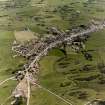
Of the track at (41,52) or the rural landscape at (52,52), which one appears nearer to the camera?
the rural landscape at (52,52)

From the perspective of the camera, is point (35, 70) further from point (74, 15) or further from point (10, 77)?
point (74, 15)

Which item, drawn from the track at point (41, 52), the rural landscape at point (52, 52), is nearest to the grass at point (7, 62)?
the rural landscape at point (52, 52)

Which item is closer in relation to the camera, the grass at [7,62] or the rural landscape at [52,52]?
the rural landscape at [52,52]

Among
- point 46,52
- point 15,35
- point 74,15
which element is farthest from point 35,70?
point 74,15

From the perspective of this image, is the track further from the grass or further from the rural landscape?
the grass

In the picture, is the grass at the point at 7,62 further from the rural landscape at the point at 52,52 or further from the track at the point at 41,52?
the track at the point at 41,52

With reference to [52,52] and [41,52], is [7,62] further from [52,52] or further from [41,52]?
[52,52]

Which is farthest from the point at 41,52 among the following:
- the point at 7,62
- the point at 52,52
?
the point at 7,62

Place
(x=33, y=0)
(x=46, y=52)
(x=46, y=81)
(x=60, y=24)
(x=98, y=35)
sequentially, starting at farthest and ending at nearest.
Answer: (x=33, y=0)
(x=60, y=24)
(x=98, y=35)
(x=46, y=52)
(x=46, y=81)

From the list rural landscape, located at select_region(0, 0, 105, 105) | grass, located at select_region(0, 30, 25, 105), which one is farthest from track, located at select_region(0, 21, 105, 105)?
grass, located at select_region(0, 30, 25, 105)
